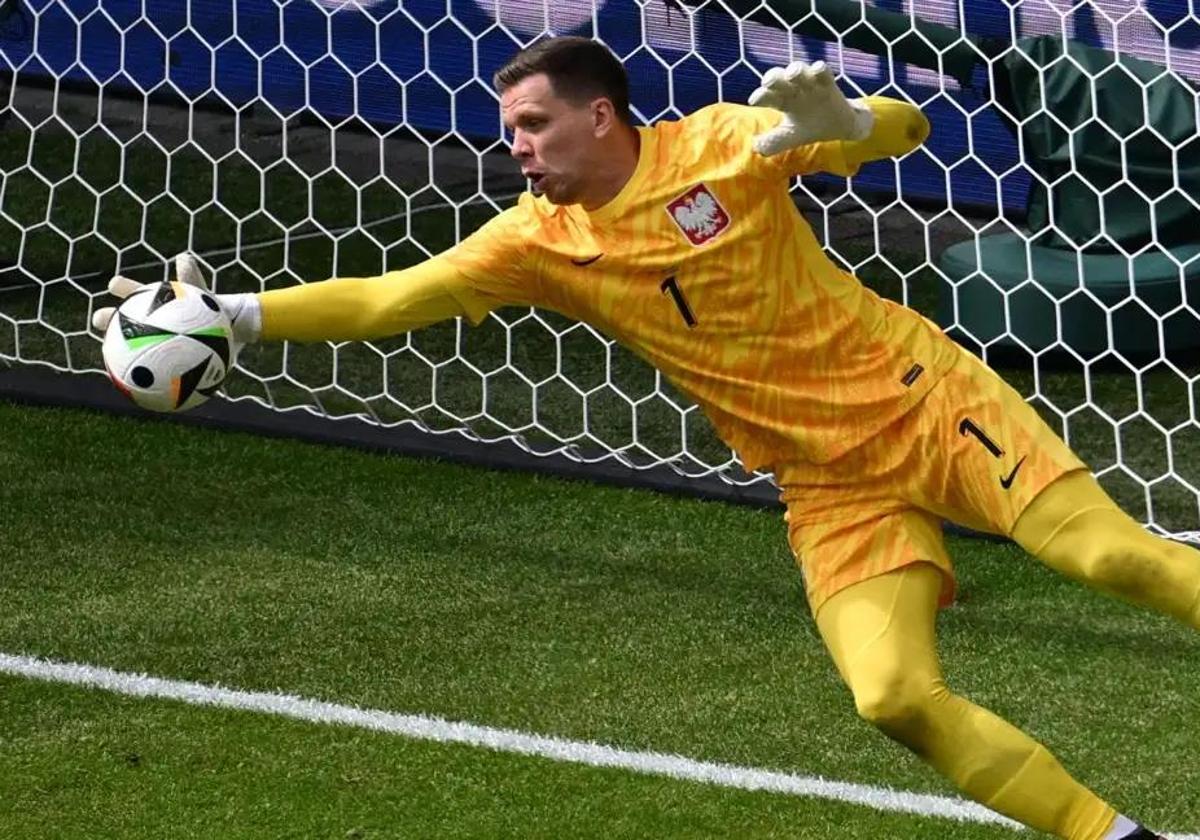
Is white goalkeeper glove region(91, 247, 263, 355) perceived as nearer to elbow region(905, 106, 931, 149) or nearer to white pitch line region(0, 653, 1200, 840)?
white pitch line region(0, 653, 1200, 840)

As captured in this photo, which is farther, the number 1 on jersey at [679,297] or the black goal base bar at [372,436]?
the black goal base bar at [372,436]

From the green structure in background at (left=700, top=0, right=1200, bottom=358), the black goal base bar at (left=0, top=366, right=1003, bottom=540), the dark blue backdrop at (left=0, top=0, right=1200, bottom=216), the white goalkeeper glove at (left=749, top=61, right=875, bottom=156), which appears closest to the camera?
the white goalkeeper glove at (left=749, top=61, right=875, bottom=156)

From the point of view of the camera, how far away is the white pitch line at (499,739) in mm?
4883

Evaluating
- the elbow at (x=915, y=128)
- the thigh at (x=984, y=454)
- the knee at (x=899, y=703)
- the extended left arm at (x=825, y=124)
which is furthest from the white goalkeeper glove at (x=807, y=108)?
the knee at (x=899, y=703)

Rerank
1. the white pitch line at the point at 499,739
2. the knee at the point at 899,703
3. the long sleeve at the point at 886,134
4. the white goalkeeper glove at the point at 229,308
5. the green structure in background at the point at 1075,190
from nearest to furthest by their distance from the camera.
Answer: the knee at the point at 899,703
the long sleeve at the point at 886,134
the white goalkeeper glove at the point at 229,308
the white pitch line at the point at 499,739
the green structure in background at the point at 1075,190

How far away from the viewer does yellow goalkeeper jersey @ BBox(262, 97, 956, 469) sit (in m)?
4.35

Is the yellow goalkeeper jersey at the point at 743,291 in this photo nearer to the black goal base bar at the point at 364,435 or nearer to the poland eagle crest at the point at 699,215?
the poland eagle crest at the point at 699,215

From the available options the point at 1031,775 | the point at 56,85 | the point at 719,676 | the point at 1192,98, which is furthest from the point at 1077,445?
the point at 56,85

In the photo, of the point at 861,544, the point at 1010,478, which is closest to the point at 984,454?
the point at 1010,478

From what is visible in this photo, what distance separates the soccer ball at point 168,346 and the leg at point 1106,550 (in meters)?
1.51

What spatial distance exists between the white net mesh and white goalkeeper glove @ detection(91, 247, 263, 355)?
2725 mm

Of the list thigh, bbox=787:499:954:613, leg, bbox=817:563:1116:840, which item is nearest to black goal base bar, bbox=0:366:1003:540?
thigh, bbox=787:499:954:613

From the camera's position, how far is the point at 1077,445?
721cm

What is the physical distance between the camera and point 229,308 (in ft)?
14.7
